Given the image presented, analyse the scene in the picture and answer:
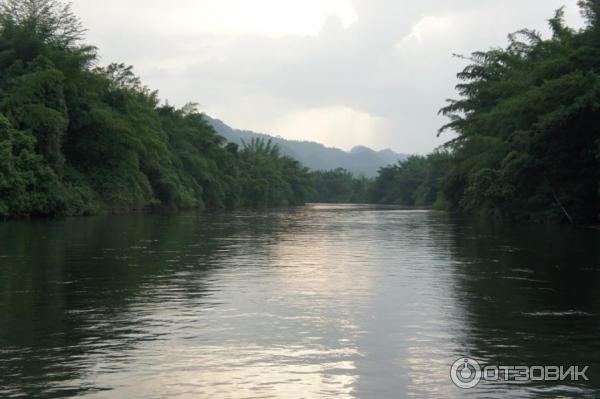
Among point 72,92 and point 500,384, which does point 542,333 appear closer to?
point 500,384

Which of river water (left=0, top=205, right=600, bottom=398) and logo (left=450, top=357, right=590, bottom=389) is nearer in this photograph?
river water (left=0, top=205, right=600, bottom=398)

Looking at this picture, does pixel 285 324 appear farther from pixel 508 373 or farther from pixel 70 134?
pixel 70 134

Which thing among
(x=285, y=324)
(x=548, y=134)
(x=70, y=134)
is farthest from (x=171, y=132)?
(x=285, y=324)

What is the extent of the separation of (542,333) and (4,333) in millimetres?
6640

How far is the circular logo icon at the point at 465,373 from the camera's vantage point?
6.56 meters

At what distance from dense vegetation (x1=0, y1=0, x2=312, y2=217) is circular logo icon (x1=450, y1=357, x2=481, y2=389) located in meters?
35.5

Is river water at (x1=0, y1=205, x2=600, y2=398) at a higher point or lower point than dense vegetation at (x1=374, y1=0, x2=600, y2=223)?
lower

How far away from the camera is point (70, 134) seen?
178 ft

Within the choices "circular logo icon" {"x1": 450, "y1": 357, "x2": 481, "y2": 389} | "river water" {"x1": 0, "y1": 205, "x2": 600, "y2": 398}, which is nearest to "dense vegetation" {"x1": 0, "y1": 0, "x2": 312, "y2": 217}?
"river water" {"x1": 0, "y1": 205, "x2": 600, "y2": 398}

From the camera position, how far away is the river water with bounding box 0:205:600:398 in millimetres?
6504

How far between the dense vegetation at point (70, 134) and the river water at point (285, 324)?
83.0 ft

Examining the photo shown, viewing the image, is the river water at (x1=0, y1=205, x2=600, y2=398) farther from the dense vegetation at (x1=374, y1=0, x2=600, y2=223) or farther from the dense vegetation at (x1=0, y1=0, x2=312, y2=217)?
the dense vegetation at (x1=0, y1=0, x2=312, y2=217)

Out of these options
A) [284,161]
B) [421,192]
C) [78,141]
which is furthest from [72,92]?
[284,161]

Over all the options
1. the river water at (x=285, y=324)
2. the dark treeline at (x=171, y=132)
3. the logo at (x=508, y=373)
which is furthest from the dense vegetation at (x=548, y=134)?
the logo at (x=508, y=373)
